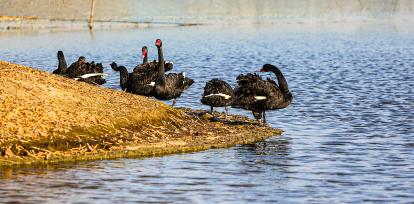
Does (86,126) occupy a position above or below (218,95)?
below

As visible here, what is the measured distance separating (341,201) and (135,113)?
825cm

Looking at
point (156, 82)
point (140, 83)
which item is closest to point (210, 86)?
point (156, 82)

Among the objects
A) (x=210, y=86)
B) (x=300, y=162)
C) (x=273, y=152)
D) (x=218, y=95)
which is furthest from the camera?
(x=210, y=86)

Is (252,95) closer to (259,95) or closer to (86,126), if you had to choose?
(259,95)

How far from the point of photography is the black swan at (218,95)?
27.3 metres

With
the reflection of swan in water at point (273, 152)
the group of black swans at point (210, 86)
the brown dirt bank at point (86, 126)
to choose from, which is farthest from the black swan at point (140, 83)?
the reflection of swan in water at point (273, 152)

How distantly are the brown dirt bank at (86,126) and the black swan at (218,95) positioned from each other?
549mm

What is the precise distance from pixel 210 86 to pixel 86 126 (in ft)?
17.7

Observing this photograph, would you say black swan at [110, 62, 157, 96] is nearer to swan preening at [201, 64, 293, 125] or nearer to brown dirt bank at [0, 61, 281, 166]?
swan preening at [201, 64, 293, 125]

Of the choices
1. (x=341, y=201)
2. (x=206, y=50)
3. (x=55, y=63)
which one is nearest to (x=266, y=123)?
(x=341, y=201)

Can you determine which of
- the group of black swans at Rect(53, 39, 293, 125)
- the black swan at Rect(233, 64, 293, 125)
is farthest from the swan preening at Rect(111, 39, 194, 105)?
the black swan at Rect(233, 64, 293, 125)

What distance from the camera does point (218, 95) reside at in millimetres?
27266

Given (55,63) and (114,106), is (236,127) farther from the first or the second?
(55,63)

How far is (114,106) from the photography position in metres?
25.0
